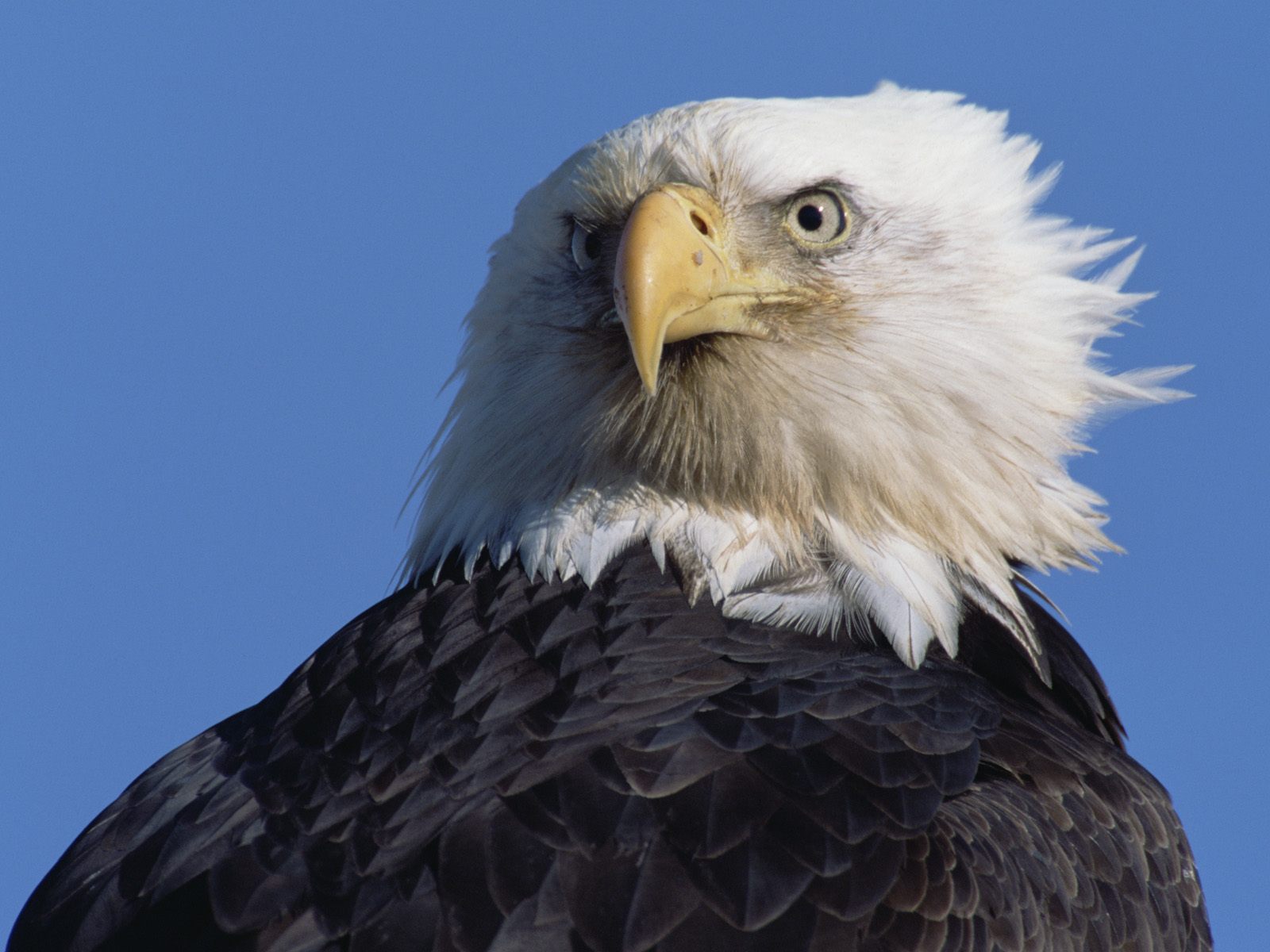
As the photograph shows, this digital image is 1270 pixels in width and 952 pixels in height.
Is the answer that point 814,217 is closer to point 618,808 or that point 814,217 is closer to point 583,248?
point 583,248

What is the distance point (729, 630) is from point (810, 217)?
1.38m

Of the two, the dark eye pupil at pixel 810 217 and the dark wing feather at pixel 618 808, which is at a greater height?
the dark eye pupil at pixel 810 217

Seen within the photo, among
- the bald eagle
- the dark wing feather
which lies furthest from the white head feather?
the dark wing feather

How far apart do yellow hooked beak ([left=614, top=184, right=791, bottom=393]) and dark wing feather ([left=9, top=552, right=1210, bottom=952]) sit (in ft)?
2.35

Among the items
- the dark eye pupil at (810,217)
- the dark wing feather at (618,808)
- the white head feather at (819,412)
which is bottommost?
the dark wing feather at (618,808)

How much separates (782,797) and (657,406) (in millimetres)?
1680

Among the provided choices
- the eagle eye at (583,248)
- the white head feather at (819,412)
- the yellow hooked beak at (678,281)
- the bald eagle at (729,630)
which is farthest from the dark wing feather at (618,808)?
the eagle eye at (583,248)

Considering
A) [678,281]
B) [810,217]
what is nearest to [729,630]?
[678,281]

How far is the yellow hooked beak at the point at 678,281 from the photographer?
520cm

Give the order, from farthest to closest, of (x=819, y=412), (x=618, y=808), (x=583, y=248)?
(x=583, y=248) < (x=819, y=412) < (x=618, y=808)

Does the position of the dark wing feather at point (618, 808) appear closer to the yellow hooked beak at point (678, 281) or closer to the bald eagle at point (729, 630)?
the bald eagle at point (729, 630)

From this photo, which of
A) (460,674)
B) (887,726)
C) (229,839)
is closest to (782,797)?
(887,726)

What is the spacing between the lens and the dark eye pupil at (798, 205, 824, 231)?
574 centimetres

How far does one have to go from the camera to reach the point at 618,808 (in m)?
4.31
